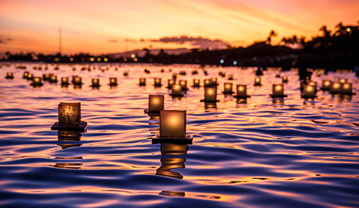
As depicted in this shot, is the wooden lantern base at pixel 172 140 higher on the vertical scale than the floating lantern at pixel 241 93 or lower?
lower

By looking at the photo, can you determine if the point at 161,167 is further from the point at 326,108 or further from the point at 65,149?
the point at 326,108

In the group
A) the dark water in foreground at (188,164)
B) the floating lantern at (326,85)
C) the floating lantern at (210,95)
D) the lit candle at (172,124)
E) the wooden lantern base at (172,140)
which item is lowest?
the dark water in foreground at (188,164)

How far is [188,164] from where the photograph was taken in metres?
9.09

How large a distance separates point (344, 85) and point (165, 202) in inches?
979

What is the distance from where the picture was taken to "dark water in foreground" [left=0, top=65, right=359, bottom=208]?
266 inches

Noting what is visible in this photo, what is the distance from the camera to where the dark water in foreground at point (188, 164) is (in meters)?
6.76

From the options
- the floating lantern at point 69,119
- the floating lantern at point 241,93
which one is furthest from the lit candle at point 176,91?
the floating lantern at point 69,119

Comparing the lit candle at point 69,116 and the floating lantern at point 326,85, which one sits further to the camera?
the floating lantern at point 326,85

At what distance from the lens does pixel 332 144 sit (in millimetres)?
11719

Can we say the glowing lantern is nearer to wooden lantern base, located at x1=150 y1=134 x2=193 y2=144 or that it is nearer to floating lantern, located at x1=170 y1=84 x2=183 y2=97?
floating lantern, located at x1=170 y1=84 x2=183 y2=97

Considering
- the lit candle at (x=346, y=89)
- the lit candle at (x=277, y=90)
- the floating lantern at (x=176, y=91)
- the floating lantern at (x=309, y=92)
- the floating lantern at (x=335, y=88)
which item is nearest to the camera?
the floating lantern at (x=309, y=92)

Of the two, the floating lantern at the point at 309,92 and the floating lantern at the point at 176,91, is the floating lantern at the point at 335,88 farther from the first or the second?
the floating lantern at the point at 176,91

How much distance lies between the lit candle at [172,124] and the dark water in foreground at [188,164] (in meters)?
0.38

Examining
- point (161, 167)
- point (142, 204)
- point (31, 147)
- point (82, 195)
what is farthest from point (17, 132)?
point (142, 204)
